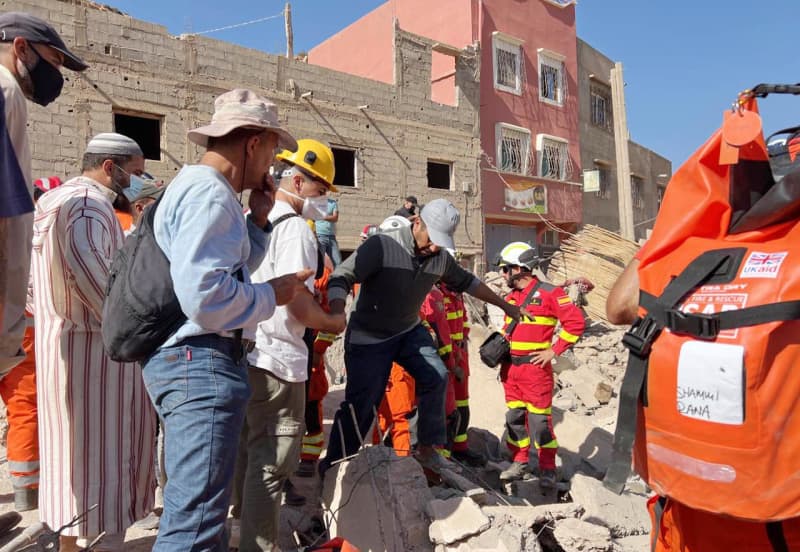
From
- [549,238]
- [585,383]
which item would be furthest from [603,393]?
[549,238]

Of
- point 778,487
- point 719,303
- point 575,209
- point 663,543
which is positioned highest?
point 575,209

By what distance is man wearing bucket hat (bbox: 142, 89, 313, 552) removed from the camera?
185 centimetres

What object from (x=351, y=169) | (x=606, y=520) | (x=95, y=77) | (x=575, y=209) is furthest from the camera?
(x=575, y=209)

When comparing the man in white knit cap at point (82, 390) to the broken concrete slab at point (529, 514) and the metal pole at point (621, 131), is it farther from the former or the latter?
the metal pole at point (621, 131)

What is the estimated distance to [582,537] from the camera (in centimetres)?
295

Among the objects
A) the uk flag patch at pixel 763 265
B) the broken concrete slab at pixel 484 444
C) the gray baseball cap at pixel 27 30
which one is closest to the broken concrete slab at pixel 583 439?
the broken concrete slab at pixel 484 444

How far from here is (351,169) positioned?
14.8 meters

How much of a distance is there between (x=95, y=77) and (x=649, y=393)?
11.4m

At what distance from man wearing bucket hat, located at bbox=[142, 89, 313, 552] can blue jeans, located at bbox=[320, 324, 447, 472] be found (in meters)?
1.83

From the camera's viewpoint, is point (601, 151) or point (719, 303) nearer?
point (719, 303)

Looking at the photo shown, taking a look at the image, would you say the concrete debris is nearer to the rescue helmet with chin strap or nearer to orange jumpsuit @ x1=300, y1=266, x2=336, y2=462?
the rescue helmet with chin strap

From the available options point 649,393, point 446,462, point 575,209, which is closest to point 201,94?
point 446,462

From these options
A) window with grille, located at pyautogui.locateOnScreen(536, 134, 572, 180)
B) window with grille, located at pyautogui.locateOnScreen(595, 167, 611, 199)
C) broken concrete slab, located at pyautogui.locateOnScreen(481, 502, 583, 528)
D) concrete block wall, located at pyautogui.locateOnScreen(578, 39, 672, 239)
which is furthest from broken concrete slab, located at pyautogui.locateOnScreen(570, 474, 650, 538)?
window with grille, located at pyautogui.locateOnScreen(595, 167, 611, 199)

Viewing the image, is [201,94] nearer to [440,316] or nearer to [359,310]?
[440,316]
